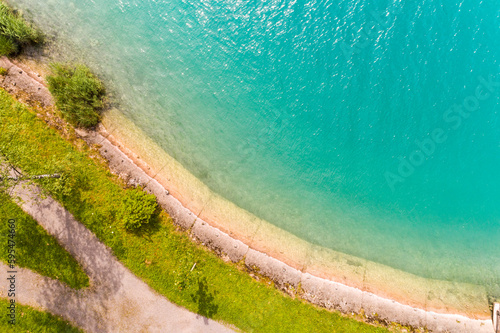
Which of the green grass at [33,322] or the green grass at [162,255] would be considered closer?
the green grass at [33,322]

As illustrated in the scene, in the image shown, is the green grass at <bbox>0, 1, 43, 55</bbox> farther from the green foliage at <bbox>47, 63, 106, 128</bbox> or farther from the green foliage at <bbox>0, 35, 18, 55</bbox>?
the green foliage at <bbox>47, 63, 106, 128</bbox>

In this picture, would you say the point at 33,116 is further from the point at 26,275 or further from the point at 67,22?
the point at 26,275

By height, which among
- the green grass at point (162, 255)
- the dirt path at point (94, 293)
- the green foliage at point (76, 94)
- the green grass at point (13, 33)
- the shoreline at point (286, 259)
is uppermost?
the green grass at point (13, 33)

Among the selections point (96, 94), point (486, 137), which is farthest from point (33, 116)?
point (486, 137)

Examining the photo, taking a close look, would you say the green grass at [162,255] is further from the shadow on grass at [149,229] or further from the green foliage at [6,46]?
the green foliage at [6,46]

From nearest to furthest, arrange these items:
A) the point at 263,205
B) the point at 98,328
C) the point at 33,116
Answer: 1. the point at 98,328
2. the point at 33,116
3. the point at 263,205

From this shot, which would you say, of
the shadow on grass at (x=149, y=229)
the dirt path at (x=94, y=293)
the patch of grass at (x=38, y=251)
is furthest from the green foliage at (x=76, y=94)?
the shadow on grass at (x=149, y=229)

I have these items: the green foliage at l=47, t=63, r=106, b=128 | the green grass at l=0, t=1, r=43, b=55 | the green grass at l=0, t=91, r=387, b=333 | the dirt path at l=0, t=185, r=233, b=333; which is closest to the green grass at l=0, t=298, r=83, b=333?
the dirt path at l=0, t=185, r=233, b=333

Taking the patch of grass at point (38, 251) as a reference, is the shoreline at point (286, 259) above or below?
above
